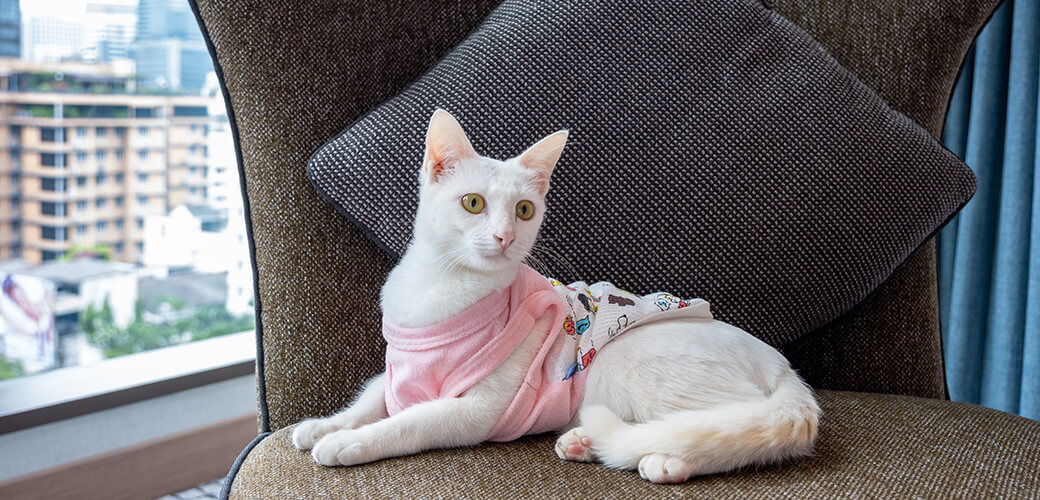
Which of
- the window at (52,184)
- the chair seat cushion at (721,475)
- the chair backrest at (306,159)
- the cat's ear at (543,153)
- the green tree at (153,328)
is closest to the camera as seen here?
the chair seat cushion at (721,475)

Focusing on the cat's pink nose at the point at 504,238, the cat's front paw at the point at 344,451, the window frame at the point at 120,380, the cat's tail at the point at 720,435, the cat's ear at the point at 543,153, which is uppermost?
the cat's ear at the point at 543,153

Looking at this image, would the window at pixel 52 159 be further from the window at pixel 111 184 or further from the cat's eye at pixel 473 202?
the cat's eye at pixel 473 202

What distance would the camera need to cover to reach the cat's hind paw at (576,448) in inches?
31.0

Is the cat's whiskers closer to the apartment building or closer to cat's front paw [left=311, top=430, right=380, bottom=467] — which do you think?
cat's front paw [left=311, top=430, right=380, bottom=467]

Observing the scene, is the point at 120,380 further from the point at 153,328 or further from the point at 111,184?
the point at 111,184

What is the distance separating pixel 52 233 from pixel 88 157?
0.62 feet

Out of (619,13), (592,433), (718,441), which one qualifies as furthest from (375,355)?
(619,13)

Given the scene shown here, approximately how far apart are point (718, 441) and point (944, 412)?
1.45 feet

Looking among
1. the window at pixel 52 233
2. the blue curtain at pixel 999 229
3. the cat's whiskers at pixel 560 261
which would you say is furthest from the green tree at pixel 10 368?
the blue curtain at pixel 999 229

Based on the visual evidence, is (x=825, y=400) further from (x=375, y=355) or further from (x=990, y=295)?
(x=990, y=295)

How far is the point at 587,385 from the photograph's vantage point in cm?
85

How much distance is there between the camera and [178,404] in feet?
5.82

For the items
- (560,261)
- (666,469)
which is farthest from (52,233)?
(666,469)

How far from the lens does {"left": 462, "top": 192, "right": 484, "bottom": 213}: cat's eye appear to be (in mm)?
798
